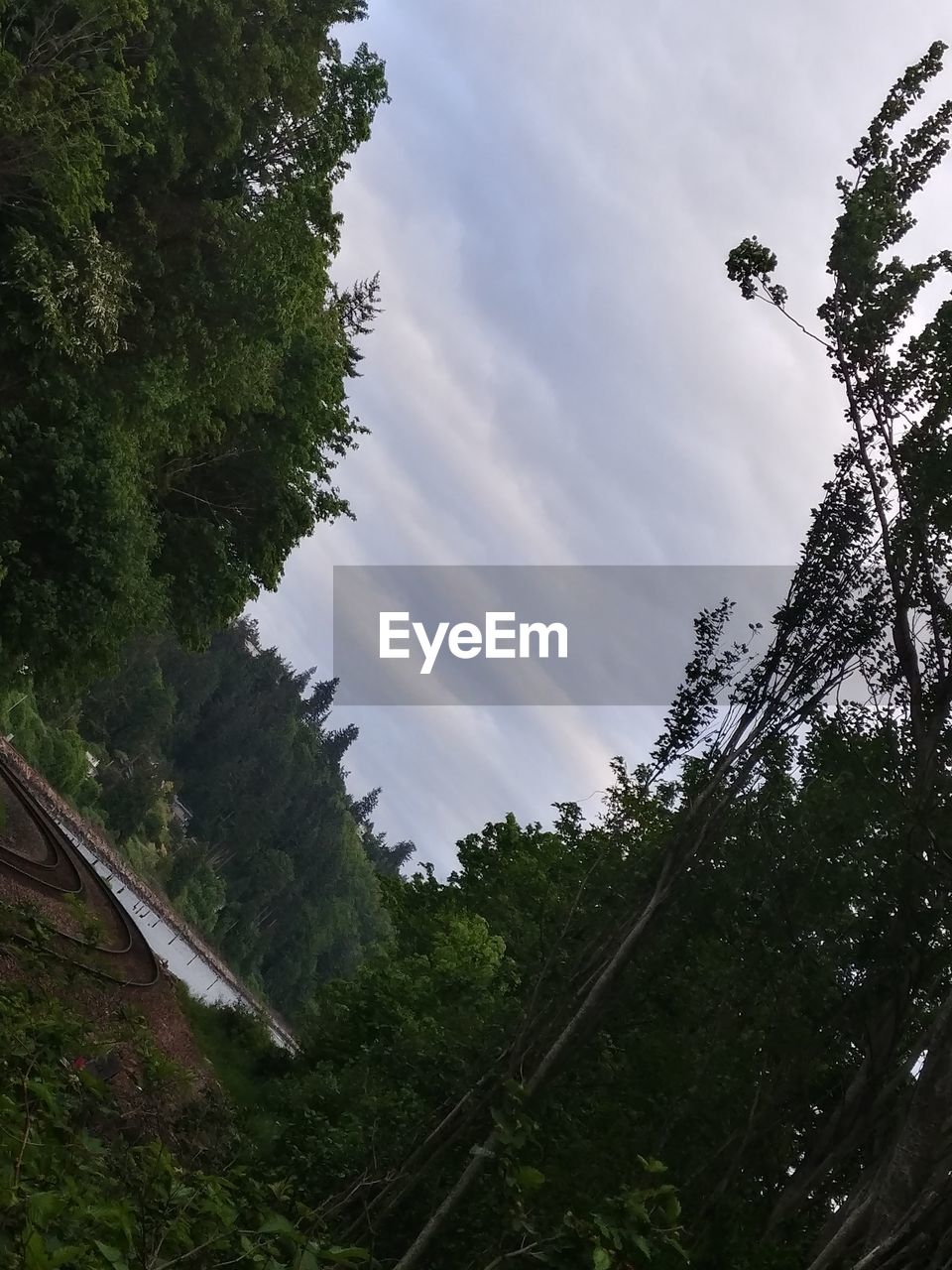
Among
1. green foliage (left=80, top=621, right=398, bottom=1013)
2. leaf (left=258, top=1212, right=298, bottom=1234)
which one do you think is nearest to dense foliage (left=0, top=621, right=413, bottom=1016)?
→ green foliage (left=80, top=621, right=398, bottom=1013)

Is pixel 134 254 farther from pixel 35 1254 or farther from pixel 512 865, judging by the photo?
pixel 35 1254

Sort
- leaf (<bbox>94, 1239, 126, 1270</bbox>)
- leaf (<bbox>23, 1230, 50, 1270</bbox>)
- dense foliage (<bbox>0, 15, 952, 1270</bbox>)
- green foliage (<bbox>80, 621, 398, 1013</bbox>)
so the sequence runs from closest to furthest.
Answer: leaf (<bbox>23, 1230, 50, 1270</bbox>) < leaf (<bbox>94, 1239, 126, 1270</bbox>) < dense foliage (<bbox>0, 15, 952, 1270</bbox>) < green foliage (<bbox>80, 621, 398, 1013</bbox>)

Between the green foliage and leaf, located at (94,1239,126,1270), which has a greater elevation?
the green foliage

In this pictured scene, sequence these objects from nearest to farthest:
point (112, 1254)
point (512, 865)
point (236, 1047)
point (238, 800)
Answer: point (112, 1254)
point (236, 1047)
point (512, 865)
point (238, 800)

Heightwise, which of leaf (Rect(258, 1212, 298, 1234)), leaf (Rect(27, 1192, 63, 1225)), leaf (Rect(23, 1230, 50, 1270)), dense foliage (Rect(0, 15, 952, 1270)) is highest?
dense foliage (Rect(0, 15, 952, 1270))

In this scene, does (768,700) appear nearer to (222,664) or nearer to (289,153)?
(289,153)

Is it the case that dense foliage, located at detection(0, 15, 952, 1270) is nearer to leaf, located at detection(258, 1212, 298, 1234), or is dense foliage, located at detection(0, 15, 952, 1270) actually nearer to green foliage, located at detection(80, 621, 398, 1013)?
leaf, located at detection(258, 1212, 298, 1234)

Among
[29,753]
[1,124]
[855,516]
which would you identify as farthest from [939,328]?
[29,753]

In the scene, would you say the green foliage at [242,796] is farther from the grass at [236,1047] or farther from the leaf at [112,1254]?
the leaf at [112,1254]

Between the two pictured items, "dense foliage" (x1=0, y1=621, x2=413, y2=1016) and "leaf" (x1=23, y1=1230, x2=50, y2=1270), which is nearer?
"leaf" (x1=23, y1=1230, x2=50, y2=1270)

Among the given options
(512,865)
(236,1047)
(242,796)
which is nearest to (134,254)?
(512,865)

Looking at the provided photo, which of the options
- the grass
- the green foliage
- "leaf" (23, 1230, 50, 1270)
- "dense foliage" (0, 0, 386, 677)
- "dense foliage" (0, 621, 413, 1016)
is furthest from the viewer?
the green foliage

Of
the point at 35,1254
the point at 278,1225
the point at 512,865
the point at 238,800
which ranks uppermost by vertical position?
the point at 238,800

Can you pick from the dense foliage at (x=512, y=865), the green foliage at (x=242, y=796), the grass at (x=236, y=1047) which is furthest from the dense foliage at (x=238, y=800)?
the dense foliage at (x=512, y=865)
